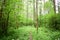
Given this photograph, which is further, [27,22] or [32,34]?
[27,22]

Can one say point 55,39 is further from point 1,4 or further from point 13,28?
point 1,4

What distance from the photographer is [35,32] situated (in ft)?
16.1

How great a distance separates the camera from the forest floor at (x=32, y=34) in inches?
187

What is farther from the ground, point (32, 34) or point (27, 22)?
point (27, 22)

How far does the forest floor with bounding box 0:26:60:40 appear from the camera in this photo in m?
4.76

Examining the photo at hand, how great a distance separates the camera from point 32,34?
4.88 m

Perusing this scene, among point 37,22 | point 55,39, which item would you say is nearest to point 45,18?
point 37,22

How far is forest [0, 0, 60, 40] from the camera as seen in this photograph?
4.82 meters

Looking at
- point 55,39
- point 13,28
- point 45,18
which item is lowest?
point 55,39

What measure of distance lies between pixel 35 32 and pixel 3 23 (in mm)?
1141

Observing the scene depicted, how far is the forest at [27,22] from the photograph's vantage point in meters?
4.82

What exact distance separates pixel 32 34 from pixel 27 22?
0.52 meters

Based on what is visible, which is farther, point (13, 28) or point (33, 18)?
point (33, 18)

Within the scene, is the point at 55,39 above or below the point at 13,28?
below
